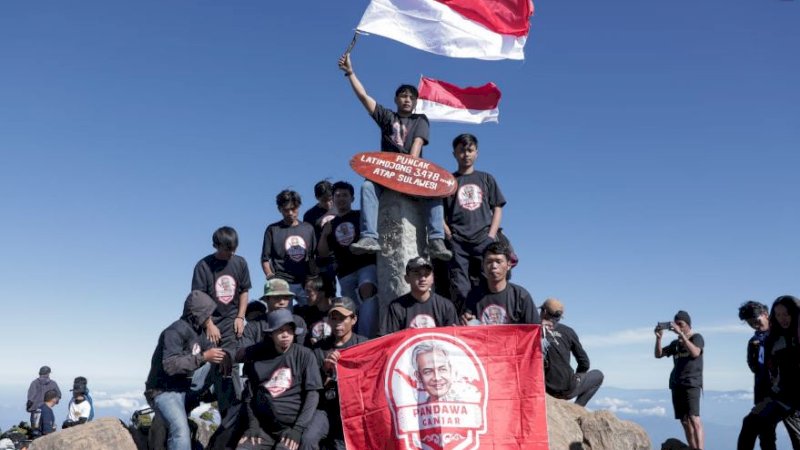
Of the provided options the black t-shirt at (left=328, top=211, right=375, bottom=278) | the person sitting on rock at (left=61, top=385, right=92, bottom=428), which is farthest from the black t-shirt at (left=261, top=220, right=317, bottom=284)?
the person sitting on rock at (left=61, top=385, right=92, bottom=428)

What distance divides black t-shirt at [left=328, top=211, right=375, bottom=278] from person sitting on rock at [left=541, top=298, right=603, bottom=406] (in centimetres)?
313

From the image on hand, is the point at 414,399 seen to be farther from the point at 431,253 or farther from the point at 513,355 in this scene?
the point at 431,253

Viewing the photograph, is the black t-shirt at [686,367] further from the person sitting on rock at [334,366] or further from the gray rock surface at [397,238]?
the person sitting on rock at [334,366]

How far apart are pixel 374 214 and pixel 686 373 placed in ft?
19.2

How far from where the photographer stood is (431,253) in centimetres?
1034

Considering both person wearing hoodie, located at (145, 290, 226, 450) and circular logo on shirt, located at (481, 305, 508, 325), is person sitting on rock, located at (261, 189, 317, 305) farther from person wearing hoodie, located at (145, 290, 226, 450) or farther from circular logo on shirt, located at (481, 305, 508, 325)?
circular logo on shirt, located at (481, 305, 508, 325)

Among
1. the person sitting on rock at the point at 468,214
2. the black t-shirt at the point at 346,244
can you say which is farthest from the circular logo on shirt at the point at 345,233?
the person sitting on rock at the point at 468,214

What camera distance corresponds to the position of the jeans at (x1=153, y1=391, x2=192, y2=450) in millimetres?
8453

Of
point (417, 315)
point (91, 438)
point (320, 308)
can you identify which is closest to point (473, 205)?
point (320, 308)

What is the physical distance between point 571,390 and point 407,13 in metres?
7.43

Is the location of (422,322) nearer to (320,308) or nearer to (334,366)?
(334,366)

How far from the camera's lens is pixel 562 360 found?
9.16 meters

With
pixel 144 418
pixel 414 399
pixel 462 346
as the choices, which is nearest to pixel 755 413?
pixel 462 346

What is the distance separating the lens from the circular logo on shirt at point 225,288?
1045 centimetres
